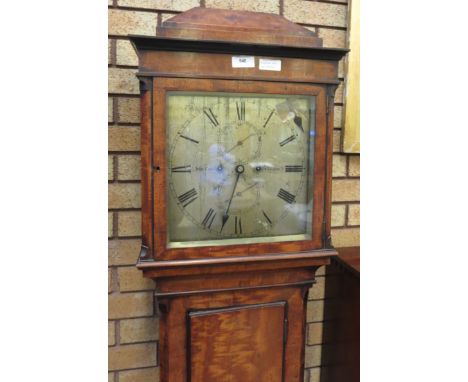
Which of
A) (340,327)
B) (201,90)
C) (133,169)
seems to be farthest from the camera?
(340,327)

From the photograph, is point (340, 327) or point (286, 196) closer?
point (286, 196)

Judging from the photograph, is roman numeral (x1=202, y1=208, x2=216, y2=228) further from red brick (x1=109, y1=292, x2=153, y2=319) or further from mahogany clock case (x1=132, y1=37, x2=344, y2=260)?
red brick (x1=109, y1=292, x2=153, y2=319)

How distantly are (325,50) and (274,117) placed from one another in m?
0.23

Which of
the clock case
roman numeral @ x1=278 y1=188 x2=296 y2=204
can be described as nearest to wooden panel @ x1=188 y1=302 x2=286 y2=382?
the clock case

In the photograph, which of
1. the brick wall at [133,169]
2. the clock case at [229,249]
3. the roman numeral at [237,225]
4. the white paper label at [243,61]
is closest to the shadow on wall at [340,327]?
the brick wall at [133,169]

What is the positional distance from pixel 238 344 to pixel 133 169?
687 millimetres

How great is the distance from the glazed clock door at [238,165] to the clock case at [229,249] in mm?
14

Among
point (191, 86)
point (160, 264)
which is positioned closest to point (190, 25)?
point (191, 86)

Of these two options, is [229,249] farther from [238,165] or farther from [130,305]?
[130,305]

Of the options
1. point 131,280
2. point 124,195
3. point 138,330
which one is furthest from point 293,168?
point 138,330

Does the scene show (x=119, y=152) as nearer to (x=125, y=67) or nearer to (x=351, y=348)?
(x=125, y=67)

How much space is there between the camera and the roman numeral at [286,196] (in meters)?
1.08

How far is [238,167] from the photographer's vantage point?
1040 millimetres

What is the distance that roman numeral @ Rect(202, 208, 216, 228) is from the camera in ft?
3.39
